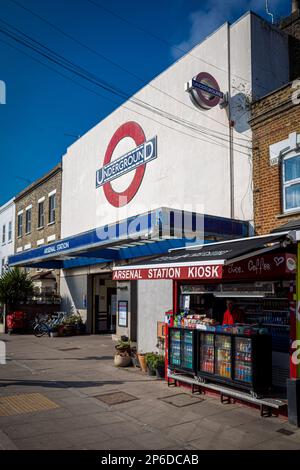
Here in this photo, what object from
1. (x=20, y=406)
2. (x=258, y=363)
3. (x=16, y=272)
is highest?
(x=16, y=272)

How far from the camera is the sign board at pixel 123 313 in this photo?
16656 millimetres

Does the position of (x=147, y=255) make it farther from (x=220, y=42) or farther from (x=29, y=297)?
(x=29, y=297)

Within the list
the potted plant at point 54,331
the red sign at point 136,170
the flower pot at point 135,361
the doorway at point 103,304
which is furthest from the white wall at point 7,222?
the flower pot at point 135,361

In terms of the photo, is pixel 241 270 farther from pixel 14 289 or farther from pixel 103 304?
pixel 14 289

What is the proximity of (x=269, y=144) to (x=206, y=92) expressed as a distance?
2.71m

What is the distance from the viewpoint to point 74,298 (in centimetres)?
2200

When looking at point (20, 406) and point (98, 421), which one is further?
point (20, 406)

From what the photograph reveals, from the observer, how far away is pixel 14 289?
22031 mm

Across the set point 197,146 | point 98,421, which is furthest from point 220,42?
point 98,421

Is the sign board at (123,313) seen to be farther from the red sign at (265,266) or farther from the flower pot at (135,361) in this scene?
the red sign at (265,266)

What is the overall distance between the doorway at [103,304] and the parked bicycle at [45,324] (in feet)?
5.43

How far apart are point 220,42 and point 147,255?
7.10 metres

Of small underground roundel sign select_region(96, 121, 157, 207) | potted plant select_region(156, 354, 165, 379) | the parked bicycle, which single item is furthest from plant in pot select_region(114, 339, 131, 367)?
the parked bicycle

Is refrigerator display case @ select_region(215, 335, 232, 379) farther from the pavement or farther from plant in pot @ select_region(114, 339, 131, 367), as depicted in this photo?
plant in pot @ select_region(114, 339, 131, 367)
